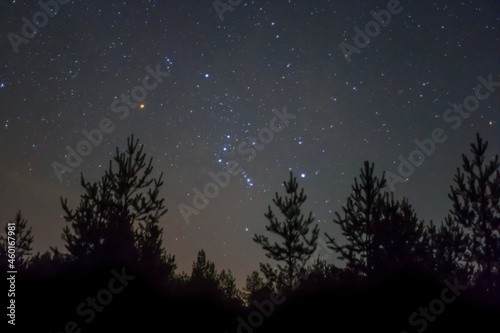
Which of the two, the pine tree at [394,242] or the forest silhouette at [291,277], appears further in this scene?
the pine tree at [394,242]

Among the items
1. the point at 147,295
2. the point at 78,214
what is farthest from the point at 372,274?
the point at 78,214

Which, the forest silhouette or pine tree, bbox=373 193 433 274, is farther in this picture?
pine tree, bbox=373 193 433 274

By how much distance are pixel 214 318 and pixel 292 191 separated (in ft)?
24.6

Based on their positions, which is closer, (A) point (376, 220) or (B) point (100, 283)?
(B) point (100, 283)

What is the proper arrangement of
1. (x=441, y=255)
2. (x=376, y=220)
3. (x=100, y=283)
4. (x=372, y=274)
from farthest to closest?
1. (x=441, y=255)
2. (x=376, y=220)
3. (x=372, y=274)
4. (x=100, y=283)

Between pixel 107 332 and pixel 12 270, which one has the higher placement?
pixel 12 270

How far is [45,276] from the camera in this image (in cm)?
856

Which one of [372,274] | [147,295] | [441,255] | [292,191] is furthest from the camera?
[441,255]

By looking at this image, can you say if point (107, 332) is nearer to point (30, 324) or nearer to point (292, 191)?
point (30, 324)

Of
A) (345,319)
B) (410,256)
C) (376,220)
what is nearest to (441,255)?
(410,256)

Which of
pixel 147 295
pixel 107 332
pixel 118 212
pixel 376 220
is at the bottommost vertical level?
pixel 376 220

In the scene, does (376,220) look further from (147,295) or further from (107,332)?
(107,332)

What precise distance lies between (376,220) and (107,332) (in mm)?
10915

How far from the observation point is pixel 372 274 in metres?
11.9
